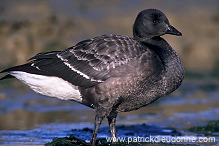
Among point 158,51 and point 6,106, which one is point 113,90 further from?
point 6,106

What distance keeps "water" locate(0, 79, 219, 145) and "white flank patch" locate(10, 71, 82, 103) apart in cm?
108

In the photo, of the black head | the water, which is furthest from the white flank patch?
the black head

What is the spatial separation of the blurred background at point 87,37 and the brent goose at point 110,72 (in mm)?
1357

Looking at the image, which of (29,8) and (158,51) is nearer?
(158,51)

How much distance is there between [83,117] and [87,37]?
4.99 metres

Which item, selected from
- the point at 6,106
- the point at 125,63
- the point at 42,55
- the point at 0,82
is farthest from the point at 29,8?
the point at 125,63

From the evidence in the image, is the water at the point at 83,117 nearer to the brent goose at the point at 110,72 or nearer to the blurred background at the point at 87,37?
the blurred background at the point at 87,37

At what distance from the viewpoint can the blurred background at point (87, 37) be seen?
11970mm

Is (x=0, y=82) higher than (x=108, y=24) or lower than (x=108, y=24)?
lower

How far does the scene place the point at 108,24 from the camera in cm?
1769

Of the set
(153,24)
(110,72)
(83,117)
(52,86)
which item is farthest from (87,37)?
(110,72)

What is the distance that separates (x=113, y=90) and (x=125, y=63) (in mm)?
517

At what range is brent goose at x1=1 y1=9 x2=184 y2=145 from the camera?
28.5ft

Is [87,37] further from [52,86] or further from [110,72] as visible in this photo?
[110,72]
